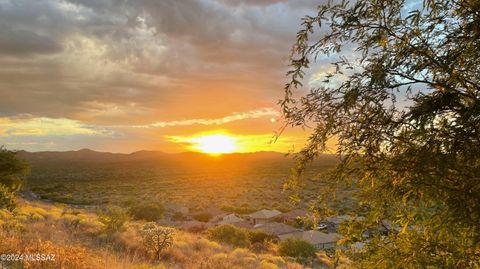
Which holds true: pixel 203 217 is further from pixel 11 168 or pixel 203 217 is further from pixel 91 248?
pixel 91 248

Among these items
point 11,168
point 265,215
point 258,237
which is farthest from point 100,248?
point 265,215

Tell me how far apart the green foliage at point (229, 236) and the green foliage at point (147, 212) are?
12513 mm

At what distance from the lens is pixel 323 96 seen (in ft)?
18.5

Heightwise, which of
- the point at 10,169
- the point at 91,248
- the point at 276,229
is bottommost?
the point at 276,229

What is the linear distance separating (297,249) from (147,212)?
19.4 m

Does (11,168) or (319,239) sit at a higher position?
(11,168)

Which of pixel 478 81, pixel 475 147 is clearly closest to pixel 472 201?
pixel 475 147

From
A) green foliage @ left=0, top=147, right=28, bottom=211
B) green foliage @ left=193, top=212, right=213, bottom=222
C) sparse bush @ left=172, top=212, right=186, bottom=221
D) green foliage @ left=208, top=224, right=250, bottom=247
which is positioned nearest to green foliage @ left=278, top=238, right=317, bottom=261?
green foliage @ left=208, top=224, right=250, bottom=247

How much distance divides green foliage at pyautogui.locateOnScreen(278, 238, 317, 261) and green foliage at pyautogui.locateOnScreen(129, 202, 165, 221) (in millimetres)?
17342

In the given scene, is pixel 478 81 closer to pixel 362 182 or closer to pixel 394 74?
pixel 394 74

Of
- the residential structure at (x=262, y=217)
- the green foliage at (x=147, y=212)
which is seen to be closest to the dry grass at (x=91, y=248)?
the residential structure at (x=262, y=217)

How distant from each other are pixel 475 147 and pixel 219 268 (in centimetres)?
1024

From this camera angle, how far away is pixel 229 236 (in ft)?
90.9

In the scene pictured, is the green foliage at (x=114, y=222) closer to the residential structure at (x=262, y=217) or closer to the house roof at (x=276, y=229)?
the house roof at (x=276, y=229)
